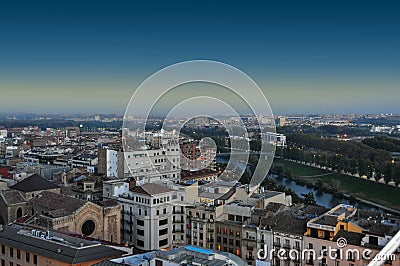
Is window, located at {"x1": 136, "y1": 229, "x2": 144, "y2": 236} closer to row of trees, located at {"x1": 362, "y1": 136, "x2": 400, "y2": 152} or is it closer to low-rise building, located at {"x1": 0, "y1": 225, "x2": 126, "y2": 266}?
low-rise building, located at {"x1": 0, "y1": 225, "x2": 126, "y2": 266}

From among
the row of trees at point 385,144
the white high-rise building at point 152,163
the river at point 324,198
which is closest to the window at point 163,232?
the white high-rise building at point 152,163

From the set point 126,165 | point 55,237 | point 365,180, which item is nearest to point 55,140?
point 126,165

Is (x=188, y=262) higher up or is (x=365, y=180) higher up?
(x=188, y=262)

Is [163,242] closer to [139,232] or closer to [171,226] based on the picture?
[171,226]

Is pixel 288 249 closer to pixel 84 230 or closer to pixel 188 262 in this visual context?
pixel 188 262

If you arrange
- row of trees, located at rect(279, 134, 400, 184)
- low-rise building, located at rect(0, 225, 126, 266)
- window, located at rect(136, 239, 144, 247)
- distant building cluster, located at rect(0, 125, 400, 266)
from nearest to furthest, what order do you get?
low-rise building, located at rect(0, 225, 126, 266), distant building cluster, located at rect(0, 125, 400, 266), window, located at rect(136, 239, 144, 247), row of trees, located at rect(279, 134, 400, 184)

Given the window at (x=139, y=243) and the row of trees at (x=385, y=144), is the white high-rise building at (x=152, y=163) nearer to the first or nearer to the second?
the window at (x=139, y=243)

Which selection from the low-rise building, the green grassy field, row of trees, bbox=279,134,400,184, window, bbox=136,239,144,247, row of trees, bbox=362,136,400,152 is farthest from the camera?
row of trees, bbox=362,136,400,152

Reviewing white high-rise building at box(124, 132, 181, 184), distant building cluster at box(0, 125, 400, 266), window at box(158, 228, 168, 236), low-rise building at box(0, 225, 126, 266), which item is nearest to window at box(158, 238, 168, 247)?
distant building cluster at box(0, 125, 400, 266)
